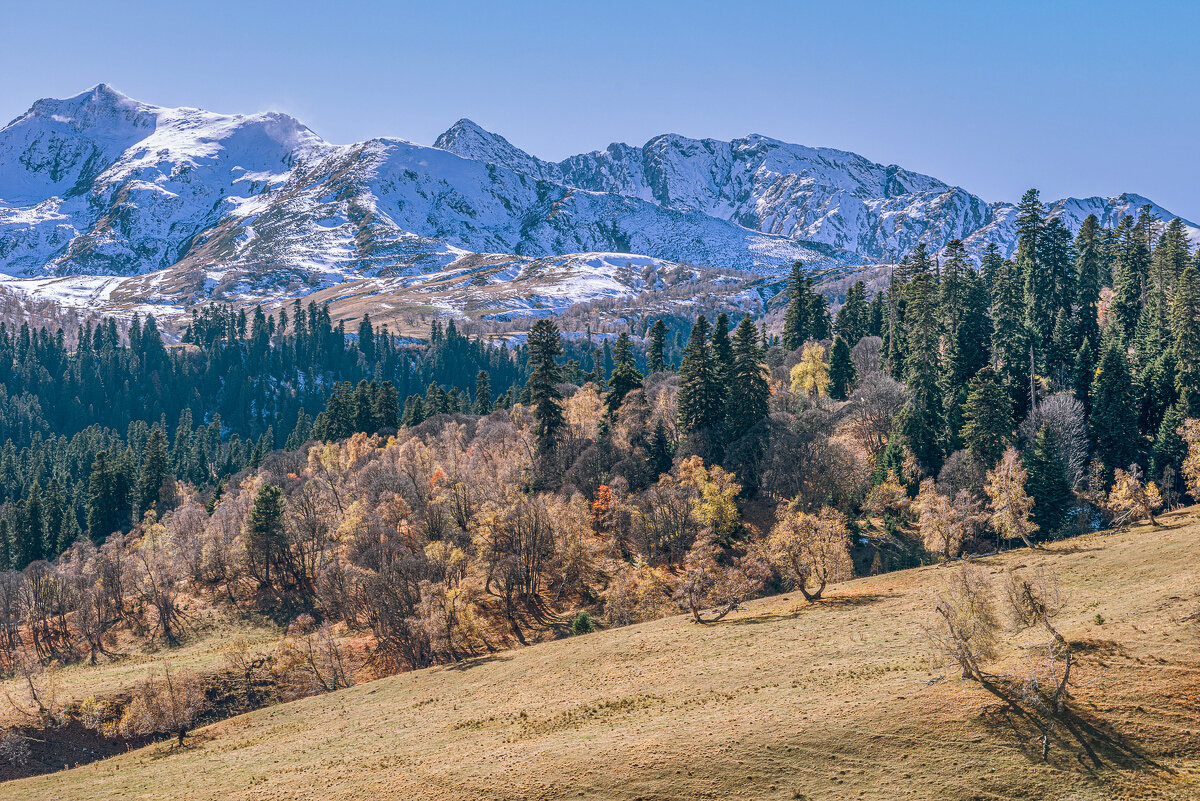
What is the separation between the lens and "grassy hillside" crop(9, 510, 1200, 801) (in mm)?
39969

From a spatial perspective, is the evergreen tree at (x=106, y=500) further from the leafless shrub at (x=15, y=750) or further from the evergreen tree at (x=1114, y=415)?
the evergreen tree at (x=1114, y=415)

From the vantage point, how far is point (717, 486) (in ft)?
295

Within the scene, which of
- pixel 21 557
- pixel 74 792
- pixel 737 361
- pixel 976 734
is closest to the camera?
pixel 976 734

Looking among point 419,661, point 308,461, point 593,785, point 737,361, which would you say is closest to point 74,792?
point 419,661

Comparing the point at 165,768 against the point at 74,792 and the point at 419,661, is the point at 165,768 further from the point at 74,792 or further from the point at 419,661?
the point at 419,661

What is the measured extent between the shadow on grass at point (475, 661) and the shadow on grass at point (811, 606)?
70.0 ft

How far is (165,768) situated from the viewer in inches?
2387

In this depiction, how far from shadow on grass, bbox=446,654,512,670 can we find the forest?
543 cm

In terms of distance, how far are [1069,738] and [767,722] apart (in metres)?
15.3

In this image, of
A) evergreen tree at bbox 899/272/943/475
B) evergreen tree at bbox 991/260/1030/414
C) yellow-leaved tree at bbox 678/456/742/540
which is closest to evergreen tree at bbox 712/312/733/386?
yellow-leaved tree at bbox 678/456/742/540

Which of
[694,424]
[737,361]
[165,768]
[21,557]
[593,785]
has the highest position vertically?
[737,361]

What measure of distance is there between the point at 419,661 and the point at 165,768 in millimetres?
25582

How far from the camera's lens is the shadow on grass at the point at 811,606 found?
66.2 m

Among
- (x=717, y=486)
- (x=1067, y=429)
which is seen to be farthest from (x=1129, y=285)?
(x=717, y=486)
